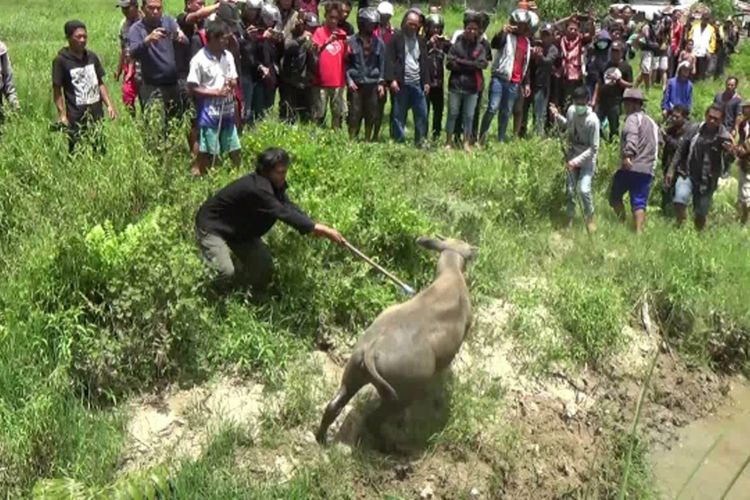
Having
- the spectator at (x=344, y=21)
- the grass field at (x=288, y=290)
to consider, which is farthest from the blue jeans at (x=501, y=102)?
the spectator at (x=344, y=21)

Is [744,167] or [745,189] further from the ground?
[744,167]

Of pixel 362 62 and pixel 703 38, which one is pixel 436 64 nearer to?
pixel 362 62

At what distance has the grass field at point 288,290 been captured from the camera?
18.5ft

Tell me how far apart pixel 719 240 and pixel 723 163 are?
3.50 ft

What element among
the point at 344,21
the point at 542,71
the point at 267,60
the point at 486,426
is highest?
the point at 344,21

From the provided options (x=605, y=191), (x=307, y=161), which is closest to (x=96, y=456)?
(x=307, y=161)

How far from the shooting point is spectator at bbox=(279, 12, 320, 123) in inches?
398

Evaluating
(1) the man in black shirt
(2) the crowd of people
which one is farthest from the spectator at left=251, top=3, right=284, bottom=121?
(1) the man in black shirt

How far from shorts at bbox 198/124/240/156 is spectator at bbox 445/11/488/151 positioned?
12.2 ft

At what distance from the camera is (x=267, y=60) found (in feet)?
32.7

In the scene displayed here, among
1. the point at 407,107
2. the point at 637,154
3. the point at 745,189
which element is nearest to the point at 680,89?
the point at 745,189

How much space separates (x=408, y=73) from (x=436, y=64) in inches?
27.2

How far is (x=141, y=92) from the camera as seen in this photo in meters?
9.09

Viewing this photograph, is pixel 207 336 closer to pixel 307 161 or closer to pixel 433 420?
pixel 433 420
